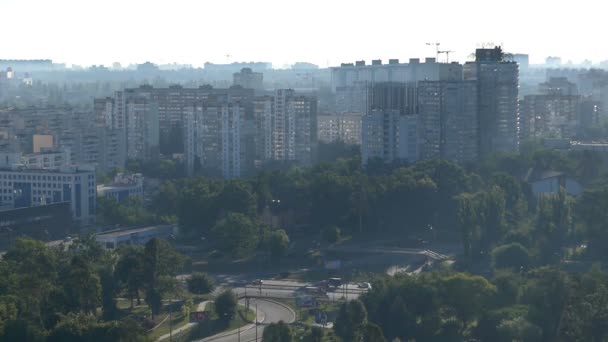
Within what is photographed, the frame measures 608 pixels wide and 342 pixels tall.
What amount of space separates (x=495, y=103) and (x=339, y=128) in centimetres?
561

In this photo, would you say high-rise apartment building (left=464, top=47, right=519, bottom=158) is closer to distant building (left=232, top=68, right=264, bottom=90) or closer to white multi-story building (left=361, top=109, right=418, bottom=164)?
white multi-story building (left=361, top=109, right=418, bottom=164)

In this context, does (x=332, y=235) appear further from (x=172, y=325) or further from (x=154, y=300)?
(x=172, y=325)

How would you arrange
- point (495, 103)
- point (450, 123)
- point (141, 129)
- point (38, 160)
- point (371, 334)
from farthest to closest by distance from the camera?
point (141, 129)
point (495, 103)
point (450, 123)
point (38, 160)
point (371, 334)

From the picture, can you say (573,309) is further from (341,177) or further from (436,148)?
(436,148)

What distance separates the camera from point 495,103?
22.8m

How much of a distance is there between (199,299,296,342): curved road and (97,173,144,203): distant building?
616cm

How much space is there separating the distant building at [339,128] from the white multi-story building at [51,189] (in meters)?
9.50

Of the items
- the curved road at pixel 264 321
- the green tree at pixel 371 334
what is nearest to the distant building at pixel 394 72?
the curved road at pixel 264 321

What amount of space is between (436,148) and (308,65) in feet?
213

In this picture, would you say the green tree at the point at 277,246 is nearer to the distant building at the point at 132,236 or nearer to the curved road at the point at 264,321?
the distant building at the point at 132,236

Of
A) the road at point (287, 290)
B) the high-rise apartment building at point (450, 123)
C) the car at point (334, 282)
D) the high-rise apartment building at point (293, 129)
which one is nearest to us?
the road at point (287, 290)

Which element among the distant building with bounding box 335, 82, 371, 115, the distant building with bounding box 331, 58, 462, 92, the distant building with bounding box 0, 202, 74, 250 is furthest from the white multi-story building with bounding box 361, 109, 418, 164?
the distant building with bounding box 335, 82, 371, 115

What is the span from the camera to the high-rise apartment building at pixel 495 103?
22656 mm

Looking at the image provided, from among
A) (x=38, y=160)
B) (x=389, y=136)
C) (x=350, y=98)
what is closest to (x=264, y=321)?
(x=38, y=160)
